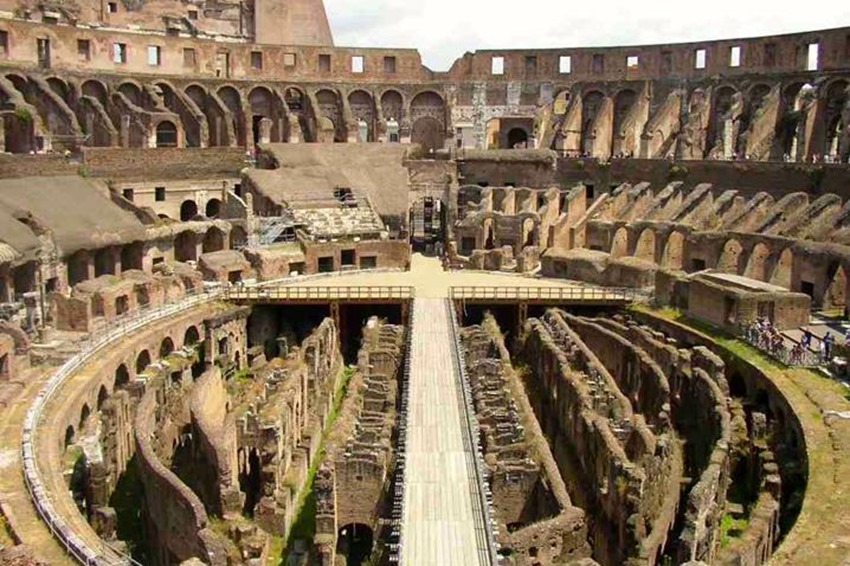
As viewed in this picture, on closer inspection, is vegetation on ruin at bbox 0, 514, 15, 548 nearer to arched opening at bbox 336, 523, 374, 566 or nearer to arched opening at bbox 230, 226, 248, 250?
arched opening at bbox 336, 523, 374, 566

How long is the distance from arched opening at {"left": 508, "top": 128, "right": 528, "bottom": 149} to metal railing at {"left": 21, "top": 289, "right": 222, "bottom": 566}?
28880 mm

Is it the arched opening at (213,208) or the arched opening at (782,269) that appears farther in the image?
the arched opening at (213,208)

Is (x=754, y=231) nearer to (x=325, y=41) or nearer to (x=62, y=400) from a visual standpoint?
(x=62, y=400)

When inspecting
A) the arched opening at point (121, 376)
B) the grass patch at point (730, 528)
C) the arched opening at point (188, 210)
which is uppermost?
the arched opening at point (188, 210)

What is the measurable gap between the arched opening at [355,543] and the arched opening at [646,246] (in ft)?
89.5

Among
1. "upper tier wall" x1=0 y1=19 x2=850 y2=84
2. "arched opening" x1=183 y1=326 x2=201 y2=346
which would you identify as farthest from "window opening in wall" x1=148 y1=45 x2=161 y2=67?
"arched opening" x1=183 y1=326 x2=201 y2=346

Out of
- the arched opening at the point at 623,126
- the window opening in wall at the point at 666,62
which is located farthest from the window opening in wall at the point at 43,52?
the window opening in wall at the point at 666,62

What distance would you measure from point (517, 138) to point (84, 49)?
27.4 m

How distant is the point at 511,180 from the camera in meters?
57.4

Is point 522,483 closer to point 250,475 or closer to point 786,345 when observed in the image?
point 250,475

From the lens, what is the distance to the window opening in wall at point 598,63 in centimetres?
6209

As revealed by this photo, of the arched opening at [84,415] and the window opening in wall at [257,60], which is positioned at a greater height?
the window opening in wall at [257,60]

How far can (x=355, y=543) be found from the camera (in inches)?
918

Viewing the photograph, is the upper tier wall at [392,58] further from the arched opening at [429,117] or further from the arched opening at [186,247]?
the arched opening at [186,247]
